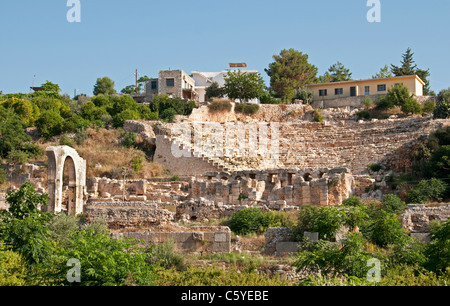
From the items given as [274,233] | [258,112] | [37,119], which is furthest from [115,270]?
[258,112]

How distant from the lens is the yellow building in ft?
174

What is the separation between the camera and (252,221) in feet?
78.2

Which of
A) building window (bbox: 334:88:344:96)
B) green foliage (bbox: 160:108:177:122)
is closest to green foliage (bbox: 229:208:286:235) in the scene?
green foliage (bbox: 160:108:177:122)

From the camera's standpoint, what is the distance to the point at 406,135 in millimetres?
39469

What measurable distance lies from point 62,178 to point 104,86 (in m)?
47.4

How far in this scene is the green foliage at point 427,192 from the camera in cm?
2716

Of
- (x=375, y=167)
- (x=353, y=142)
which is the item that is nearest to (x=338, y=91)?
(x=353, y=142)

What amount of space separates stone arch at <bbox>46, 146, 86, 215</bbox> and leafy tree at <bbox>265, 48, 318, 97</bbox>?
32444mm

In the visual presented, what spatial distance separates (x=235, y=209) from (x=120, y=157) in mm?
14641

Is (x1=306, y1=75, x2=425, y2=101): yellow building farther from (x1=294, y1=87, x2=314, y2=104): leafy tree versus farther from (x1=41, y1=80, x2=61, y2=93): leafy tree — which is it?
(x1=41, y1=80, x2=61, y2=93): leafy tree

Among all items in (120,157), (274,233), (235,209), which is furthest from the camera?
(120,157)

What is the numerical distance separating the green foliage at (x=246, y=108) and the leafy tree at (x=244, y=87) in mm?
2494
